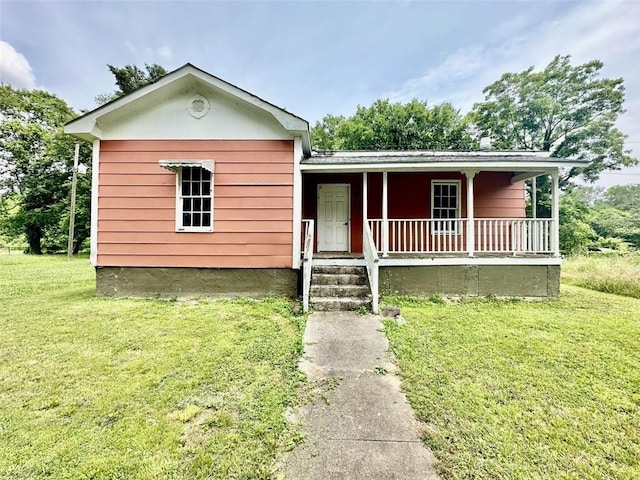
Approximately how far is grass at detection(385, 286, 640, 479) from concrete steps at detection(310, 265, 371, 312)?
1.08 meters

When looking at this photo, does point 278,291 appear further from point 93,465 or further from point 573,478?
point 573,478

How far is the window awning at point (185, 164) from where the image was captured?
619 centimetres

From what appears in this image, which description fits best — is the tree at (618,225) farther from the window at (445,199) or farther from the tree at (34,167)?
the tree at (34,167)

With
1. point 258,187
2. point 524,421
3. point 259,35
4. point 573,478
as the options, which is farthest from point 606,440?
point 259,35

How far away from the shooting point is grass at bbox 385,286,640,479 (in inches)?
82.2

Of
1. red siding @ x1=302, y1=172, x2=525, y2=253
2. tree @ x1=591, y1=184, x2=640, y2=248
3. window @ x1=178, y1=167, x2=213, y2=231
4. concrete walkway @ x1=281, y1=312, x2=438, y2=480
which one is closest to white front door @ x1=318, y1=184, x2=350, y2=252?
red siding @ x1=302, y1=172, x2=525, y2=253

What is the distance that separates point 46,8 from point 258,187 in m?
11.6

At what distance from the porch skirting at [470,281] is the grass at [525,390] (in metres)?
1.19

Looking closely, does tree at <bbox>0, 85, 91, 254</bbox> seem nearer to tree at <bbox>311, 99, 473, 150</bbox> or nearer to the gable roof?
the gable roof

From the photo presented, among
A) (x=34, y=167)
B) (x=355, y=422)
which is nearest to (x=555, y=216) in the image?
(x=355, y=422)

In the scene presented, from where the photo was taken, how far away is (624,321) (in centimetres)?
521

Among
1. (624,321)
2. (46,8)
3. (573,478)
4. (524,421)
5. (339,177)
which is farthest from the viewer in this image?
(46,8)

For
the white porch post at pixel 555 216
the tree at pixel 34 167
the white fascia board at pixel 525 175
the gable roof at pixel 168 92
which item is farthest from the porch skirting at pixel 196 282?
the tree at pixel 34 167

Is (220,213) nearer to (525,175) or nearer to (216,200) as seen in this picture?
(216,200)
